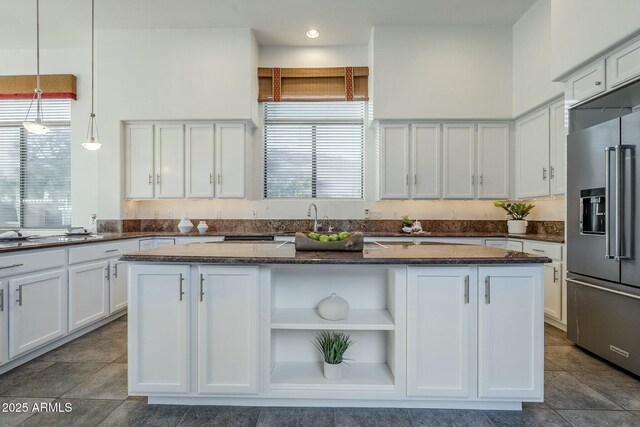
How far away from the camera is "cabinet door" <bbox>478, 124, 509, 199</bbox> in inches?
170

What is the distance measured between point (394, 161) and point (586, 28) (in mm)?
2227

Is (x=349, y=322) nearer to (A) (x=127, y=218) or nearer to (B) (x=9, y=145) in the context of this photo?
(A) (x=127, y=218)

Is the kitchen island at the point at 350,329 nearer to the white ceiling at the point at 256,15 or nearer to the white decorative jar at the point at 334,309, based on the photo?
the white decorative jar at the point at 334,309

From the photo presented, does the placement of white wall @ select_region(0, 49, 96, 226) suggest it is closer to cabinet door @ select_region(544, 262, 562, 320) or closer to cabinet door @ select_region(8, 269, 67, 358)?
cabinet door @ select_region(8, 269, 67, 358)

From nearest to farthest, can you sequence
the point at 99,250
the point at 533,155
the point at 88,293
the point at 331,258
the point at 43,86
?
the point at 331,258 < the point at 88,293 < the point at 99,250 < the point at 533,155 < the point at 43,86

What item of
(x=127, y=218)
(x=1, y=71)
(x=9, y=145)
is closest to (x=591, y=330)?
(x=127, y=218)

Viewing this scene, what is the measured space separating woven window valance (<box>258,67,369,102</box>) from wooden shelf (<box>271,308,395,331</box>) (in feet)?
11.2

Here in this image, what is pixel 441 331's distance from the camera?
1.90 m

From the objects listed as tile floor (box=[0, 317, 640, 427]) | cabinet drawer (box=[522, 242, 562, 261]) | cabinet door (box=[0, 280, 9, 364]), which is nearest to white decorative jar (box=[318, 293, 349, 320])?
tile floor (box=[0, 317, 640, 427])

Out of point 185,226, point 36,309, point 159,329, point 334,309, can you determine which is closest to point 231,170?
point 185,226

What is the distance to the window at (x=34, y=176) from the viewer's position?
4.72 metres

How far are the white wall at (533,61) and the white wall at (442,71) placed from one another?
6.0 inches

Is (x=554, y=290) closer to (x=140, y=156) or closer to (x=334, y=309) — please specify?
(x=334, y=309)

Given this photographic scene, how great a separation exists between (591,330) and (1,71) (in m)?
7.67
